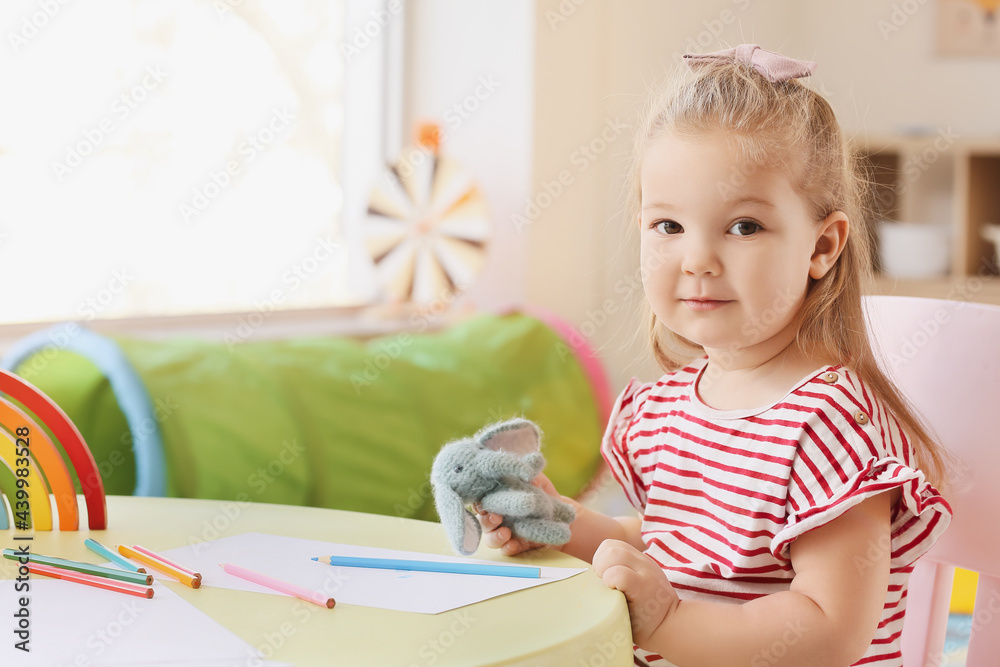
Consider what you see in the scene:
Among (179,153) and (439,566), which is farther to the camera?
(179,153)

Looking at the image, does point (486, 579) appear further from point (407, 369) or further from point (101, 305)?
point (101, 305)

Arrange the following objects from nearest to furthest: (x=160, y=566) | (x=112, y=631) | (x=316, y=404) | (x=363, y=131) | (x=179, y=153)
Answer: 1. (x=112, y=631)
2. (x=160, y=566)
3. (x=316, y=404)
4. (x=179, y=153)
5. (x=363, y=131)

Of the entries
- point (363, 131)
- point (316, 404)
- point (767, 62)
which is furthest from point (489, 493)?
point (363, 131)

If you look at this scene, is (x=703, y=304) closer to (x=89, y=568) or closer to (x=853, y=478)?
(x=853, y=478)

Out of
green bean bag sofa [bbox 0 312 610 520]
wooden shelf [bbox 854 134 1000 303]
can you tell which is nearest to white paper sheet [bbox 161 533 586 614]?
green bean bag sofa [bbox 0 312 610 520]

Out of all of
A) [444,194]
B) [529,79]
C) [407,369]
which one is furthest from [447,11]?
[407,369]

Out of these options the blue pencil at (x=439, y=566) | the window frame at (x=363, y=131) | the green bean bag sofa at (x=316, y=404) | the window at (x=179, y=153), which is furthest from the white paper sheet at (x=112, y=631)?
the window frame at (x=363, y=131)

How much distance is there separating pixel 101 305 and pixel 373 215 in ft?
2.03

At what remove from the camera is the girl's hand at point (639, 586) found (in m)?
0.70

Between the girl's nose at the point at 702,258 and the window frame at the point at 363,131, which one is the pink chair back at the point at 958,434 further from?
the window frame at the point at 363,131

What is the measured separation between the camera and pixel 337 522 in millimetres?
857

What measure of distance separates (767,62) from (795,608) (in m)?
0.43

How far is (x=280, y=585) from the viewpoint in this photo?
670 millimetres

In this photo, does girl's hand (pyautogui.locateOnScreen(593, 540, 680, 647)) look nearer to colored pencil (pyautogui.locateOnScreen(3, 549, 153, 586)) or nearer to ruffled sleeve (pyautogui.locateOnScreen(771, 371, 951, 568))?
ruffled sleeve (pyautogui.locateOnScreen(771, 371, 951, 568))
